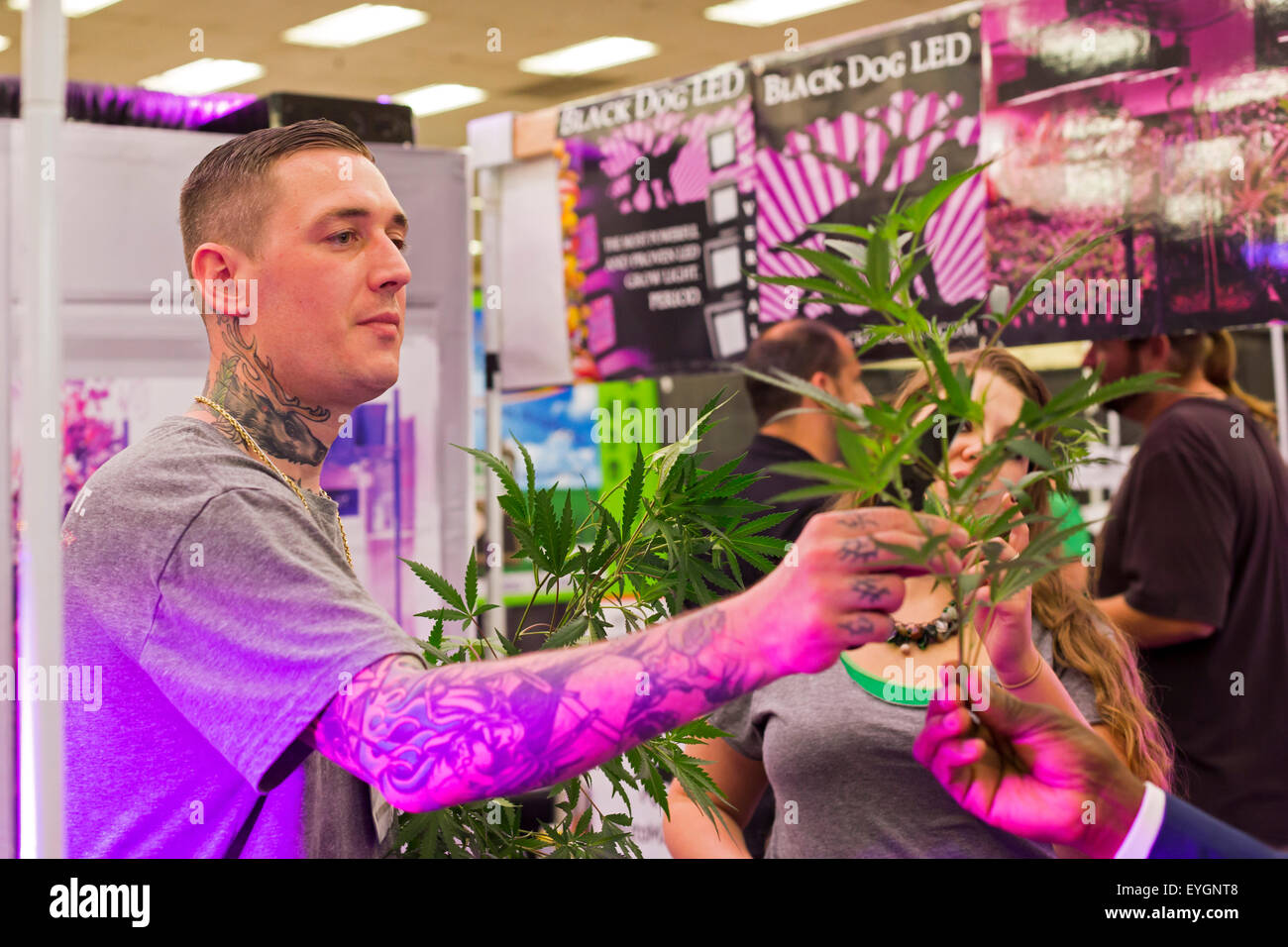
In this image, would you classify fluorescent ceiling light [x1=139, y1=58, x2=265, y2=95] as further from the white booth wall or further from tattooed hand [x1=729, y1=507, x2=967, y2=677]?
tattooed hand [x1=729, y1=507, x2=967, y2=677]

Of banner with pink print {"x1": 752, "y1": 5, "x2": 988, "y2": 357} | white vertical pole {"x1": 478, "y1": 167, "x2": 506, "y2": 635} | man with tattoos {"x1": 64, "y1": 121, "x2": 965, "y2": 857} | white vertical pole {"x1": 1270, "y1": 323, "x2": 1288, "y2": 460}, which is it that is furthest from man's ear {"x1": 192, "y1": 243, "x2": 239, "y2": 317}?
white vertical pole {"x1": 1270, "y1": 323, "x2": 1288, "y2": 460}

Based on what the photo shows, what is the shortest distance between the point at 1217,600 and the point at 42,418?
225 centimetres

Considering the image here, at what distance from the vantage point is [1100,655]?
1.80 m

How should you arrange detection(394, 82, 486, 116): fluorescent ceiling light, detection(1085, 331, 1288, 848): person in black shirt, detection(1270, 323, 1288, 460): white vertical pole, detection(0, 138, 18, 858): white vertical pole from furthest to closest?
1. detection(394, 82, 486, 116): fluorescent ceiling light
2. detection(1270, 323, 1288, 460): white vertical pole
3. detection(0, 138, 18, 858): white vertical pole
4. detection(1085, 331, 1288, 848): person in black shirt

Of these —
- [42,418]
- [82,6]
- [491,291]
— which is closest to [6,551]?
[491,291]

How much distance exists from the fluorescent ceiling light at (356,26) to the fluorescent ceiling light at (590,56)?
90 centimetres

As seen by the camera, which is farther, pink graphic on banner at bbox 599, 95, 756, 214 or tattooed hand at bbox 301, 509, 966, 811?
pink graphic on banner at bbox 599, 95, 756, 214

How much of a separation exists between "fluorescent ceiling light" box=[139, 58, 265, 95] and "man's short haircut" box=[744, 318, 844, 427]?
18.3 feet

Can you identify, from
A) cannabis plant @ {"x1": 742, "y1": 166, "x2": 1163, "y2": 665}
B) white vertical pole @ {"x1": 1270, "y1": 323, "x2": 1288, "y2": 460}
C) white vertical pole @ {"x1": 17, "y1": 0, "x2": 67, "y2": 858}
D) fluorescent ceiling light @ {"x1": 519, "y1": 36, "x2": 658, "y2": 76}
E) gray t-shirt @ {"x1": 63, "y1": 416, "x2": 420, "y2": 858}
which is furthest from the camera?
→ fluorescent ceiling light @ {"x1": 519, "y1": 36, "x2": 658, "y2": 76}

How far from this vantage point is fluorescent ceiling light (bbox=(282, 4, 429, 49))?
663cm

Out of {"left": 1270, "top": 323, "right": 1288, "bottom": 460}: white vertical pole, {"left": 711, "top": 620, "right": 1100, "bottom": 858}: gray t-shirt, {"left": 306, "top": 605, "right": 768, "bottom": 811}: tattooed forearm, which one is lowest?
{"left": 711, "top": 620, "right": 1100, "bottom": 858}: gray t-shirt
